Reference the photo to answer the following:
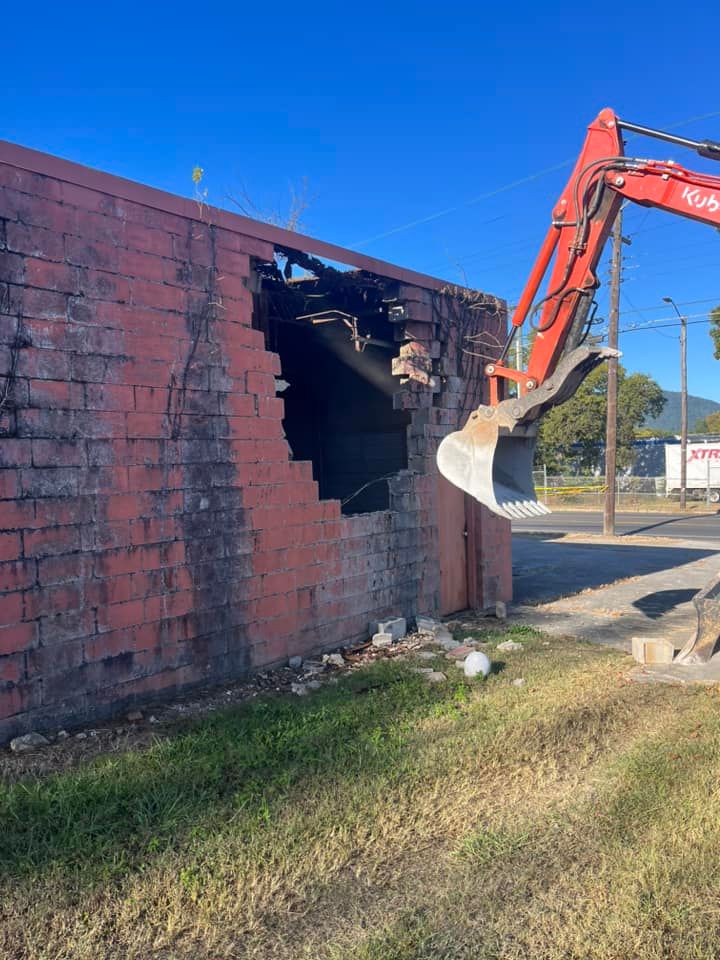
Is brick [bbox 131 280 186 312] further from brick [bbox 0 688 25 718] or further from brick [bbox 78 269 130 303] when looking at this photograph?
brick [bbox 0 688 25 718]

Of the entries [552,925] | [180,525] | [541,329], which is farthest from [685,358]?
[552,925]

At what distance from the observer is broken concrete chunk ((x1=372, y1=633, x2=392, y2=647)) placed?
8523mm

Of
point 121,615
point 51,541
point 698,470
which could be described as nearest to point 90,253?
point 51,541

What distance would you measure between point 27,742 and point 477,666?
3975mm

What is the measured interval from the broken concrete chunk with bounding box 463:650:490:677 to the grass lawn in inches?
42.9

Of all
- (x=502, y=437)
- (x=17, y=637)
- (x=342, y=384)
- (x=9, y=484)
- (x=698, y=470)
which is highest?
(x=342, y=384)

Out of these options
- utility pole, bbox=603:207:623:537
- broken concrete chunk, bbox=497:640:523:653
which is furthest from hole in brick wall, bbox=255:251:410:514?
utility pole, bbox=603:207:623:537

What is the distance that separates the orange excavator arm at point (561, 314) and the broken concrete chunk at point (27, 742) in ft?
13.2

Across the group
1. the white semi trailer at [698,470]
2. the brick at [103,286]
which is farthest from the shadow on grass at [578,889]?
the white semi trailer at [698,470]

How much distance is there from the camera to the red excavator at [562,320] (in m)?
6.69

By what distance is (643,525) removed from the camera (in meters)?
26.3

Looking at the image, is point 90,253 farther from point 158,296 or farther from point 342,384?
point 342,384

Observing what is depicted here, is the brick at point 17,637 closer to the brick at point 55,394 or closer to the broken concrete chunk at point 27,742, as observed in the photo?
the broken concrete chunk at point 27,742

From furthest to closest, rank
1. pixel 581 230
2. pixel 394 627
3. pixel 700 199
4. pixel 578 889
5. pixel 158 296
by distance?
pixel 394 627
pixel 581 230
pixel 158 296
pixel 700 199
pixel 578 889
